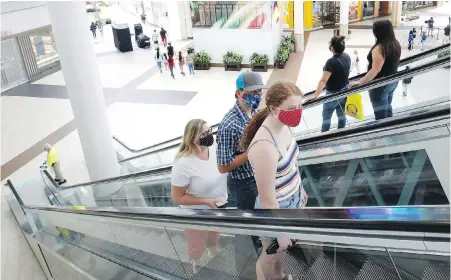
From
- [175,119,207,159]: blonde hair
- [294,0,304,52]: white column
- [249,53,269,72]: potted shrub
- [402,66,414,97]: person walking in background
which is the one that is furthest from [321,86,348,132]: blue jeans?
[294,0,304,52]: white column

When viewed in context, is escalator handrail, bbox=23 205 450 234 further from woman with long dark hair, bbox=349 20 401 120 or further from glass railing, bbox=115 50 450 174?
woman with long dark hair, bbox=349 20 401 120

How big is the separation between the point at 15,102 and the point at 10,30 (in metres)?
2.65

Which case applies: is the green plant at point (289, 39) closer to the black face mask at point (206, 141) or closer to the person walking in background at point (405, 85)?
the person walking in background at point (405, 85)

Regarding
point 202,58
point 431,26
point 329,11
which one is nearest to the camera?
point 202,58

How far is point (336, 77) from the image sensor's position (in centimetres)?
520

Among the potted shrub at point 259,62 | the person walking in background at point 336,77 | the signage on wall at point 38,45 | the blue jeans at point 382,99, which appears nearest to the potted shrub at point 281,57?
the potted shrub at point 259,62

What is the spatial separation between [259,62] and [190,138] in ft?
45.2

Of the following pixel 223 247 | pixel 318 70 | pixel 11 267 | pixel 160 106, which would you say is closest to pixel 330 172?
pixel 223 247

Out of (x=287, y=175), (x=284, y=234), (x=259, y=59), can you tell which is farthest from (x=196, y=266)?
(x=259, y=59)

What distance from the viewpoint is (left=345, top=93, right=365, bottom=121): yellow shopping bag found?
4770 mm

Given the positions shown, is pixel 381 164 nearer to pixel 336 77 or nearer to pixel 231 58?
pixel 336 77

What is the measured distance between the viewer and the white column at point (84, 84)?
676cm

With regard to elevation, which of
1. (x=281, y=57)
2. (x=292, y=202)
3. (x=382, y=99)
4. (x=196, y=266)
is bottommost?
(x=281, y=57)

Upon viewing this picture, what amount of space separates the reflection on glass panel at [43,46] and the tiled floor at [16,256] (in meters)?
11.3
